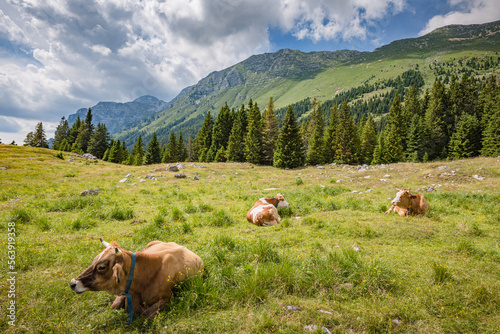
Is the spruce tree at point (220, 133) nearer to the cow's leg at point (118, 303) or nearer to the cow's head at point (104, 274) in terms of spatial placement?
the cow's leg at point (118, 303)

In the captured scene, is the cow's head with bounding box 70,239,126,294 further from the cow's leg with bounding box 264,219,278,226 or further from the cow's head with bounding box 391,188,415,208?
the cow's head with bounding box 391,188,415,208

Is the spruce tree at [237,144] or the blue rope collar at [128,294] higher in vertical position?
the spruce tree at [237,144]

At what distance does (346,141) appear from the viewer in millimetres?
44250

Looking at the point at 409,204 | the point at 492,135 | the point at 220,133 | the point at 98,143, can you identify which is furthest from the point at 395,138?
the point at 98,143

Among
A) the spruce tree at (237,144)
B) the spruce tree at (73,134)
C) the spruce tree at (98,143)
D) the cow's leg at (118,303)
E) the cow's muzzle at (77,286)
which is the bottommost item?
the cow's leg at (118,303)

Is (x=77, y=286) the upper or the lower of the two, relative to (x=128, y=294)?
upper

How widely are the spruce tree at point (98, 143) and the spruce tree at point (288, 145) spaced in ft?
194

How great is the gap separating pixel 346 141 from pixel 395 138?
11.7 meters

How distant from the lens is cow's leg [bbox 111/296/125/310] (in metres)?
3.90

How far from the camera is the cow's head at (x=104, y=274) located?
335 centimetres

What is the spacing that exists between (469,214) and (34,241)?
16.6 m

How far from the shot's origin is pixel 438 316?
3.64 metres

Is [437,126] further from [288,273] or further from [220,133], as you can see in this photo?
[288,273]

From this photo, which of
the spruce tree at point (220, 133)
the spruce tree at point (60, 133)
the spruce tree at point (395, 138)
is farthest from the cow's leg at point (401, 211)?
the spruce tree at point (60, 133)
